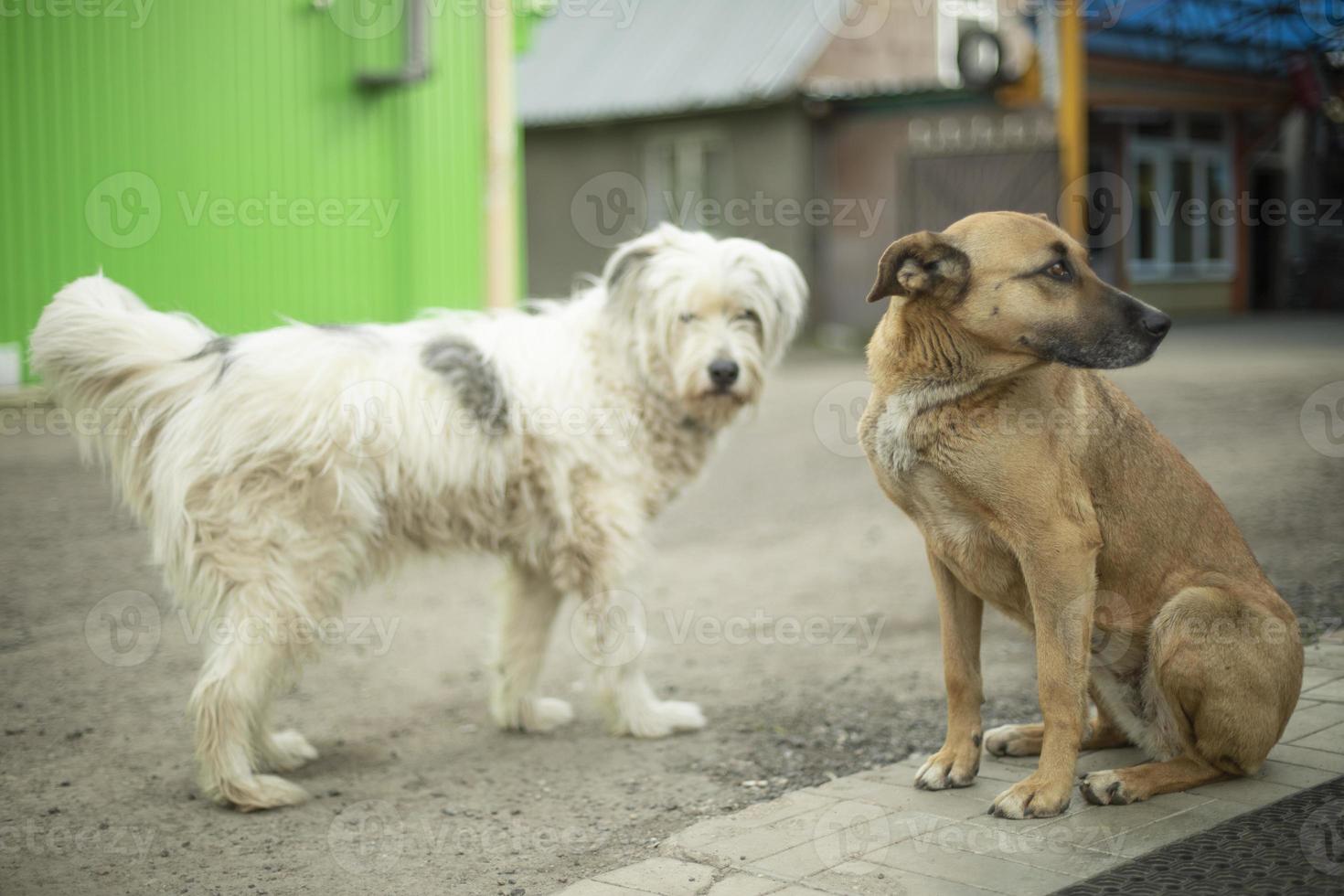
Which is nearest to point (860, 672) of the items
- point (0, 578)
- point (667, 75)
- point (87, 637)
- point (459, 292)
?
point (87, 637)

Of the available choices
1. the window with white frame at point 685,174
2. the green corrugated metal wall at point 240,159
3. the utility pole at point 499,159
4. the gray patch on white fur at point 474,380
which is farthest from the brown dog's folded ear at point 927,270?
the window with white frame at point 685,174

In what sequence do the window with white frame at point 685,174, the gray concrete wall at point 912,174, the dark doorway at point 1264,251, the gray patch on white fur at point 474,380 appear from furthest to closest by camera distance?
the dark doorway at point 1264,251 < the window with white frame at point 685,174 < the gray concrete wall at point 912,174 < the gray patch on white fur at point 474,380

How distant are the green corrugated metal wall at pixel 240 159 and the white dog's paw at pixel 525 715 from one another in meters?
7.42

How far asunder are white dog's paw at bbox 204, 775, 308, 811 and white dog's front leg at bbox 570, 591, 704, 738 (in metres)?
1.28

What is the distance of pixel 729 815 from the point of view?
12.4 feet

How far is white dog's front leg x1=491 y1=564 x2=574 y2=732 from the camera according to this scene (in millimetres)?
5109

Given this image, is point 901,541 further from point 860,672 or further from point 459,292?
point 459,292

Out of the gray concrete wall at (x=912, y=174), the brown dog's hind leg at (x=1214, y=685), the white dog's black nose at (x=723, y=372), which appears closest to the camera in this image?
the brown dog's hind leg at (x=1214, y=685)

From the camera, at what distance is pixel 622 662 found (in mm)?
4934

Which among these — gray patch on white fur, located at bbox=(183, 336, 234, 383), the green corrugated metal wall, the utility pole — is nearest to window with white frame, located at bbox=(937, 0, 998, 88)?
the utility pole

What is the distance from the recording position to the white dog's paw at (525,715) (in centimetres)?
511

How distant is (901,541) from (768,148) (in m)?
14.6

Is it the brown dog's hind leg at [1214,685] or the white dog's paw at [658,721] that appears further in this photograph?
the white dog's paw at [658,721]

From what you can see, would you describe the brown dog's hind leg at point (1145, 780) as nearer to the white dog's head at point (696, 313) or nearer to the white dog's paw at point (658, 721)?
the white dog's paw at point (658, 721)
